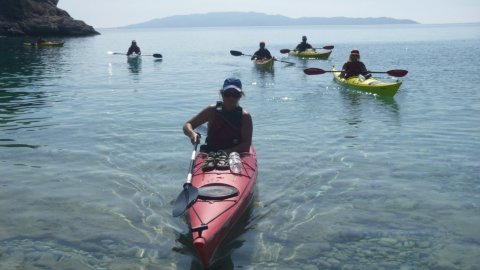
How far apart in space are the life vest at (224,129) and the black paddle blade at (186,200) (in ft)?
6.09

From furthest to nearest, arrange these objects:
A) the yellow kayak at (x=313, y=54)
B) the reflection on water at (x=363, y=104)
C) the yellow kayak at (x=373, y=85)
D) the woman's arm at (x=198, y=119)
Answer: the yellow kayak at (x=313, y=54) → the yellow kayak at (x=373, y=85) → the reflection on water at (x=363, y=104) → the woman's arm at (x=198, y=119)

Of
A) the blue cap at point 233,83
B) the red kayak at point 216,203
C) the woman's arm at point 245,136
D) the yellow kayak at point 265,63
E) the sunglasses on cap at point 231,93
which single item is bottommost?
the red kayak at point 216,203

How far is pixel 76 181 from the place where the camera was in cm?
877

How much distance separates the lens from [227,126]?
7.65 metres

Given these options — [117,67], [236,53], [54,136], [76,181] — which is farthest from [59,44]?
[76,181]

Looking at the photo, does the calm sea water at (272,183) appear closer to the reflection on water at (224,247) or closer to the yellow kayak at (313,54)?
the reflection on water at (224,247)

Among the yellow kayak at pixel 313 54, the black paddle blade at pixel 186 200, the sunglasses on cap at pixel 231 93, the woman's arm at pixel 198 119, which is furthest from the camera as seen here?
the yellow kayak at pixel 313 54

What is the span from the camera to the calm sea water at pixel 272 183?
5980 millimetres

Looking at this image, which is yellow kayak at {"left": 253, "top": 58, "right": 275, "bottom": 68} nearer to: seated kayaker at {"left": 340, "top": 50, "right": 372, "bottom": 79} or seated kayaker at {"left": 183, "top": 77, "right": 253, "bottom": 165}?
seated kayaker at {"left": 340, "top": 50, "right": 372, "bottom": 79}

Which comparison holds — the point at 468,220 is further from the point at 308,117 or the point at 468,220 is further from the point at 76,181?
the point at 308,117

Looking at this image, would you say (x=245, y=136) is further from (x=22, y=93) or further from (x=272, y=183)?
(x=22, y=93)

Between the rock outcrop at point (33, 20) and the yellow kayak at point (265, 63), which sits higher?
the rock outcrop at point (33, 20)

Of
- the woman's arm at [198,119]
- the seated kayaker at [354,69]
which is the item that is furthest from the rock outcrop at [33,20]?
the woman's arm at [198,119]

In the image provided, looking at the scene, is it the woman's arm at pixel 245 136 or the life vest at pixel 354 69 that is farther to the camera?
the life vest at pixel 354 69
